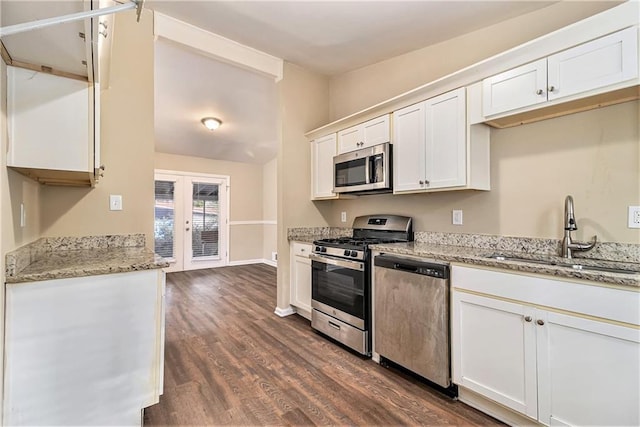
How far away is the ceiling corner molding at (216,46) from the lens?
254 cm

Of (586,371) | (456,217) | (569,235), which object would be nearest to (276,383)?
(586,371)

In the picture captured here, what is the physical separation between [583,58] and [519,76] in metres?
0.30

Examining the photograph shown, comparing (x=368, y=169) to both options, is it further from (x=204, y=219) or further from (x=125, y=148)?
(x=204, y=219)

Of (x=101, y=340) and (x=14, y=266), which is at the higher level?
(x=14, y=266)

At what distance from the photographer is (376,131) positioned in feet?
9.02

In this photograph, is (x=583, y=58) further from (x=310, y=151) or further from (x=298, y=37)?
(x=310, y=151)

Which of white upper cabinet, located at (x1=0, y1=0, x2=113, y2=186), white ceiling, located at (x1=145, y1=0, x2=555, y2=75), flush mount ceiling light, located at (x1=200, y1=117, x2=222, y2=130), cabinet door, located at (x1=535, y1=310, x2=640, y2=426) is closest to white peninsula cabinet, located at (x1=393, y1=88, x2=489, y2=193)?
white ceiling, located at (x1=145, y1=0, x2=555, y2=75)

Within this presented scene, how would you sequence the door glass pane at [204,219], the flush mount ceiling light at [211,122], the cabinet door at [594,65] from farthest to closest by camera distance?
1. the door glass pane at [204,219]
2. the flush mount ceiling light at [211,122]
3. the cabinet door at [594,65]

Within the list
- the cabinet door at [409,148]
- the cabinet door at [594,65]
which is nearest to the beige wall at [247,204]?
the cabinet door at [409,148]

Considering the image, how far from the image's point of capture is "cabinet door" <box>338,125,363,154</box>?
2926 millimetres

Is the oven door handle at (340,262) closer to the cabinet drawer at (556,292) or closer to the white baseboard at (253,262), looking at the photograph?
the cabinet drawer at (556,292)

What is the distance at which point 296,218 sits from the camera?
3441mm

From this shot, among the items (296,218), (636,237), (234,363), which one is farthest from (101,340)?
(636,237)

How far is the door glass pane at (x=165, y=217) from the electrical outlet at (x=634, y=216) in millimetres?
6260
